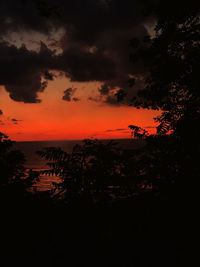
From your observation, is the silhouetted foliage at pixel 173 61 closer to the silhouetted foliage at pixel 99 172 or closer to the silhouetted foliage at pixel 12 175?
the silhouetted foliage at pixel 99 172

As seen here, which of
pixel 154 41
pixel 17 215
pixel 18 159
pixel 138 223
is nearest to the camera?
pixel 138 223

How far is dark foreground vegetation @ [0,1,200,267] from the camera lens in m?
3.91

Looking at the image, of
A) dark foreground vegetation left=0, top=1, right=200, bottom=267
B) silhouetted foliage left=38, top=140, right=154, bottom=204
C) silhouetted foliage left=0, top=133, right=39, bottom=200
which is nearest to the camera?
dark foreground vegetation left=0, top=1, right=200, bottom=267

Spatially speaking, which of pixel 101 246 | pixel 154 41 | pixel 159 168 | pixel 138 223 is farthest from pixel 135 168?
pixel 154 41

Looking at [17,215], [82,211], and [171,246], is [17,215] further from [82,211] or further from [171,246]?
[171,246]

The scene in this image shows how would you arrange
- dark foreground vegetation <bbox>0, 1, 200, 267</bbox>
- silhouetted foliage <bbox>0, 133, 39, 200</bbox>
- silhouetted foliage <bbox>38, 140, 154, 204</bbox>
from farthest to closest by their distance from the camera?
silhouetted foliage <bbox>0, 133, 39, 200</bbox> < silhouetted foliage <bbox>38, 140, 154, 204</bbox> < dark foreground vegetation <bbox>0, 1, 200, 267</bbox>

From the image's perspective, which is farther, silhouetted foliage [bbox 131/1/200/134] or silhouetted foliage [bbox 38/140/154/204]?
silhouetted foliage [bbox 131/1/200/134]

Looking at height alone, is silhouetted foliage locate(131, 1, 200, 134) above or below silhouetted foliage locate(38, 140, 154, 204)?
above

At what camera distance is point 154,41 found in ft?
24.1

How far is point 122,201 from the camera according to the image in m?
5.11

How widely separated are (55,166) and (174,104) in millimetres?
4275

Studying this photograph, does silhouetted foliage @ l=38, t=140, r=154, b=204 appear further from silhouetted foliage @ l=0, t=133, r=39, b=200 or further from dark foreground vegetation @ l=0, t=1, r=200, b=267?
silhouetted foliage @ l=0, t=133, r=39, b=200

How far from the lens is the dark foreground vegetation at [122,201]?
391 centimetres

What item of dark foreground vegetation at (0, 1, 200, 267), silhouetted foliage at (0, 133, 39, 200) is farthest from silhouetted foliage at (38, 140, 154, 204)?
silhouetted foliage at (0, 133, 39, 200)
